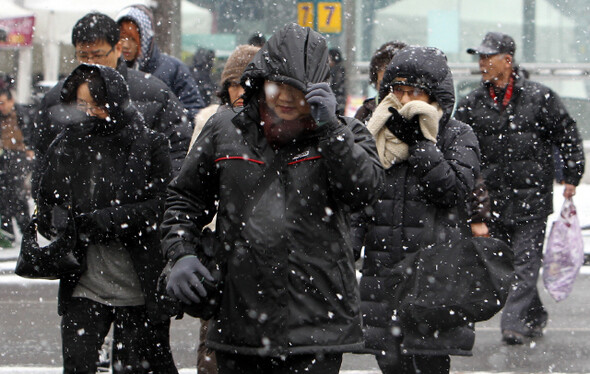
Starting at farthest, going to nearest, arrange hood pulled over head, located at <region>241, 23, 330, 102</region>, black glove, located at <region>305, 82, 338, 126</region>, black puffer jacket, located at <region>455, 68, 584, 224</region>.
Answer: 1. black puffer jacket, located at <region>455, 68, 584, 224</region>
2. hood pulled over head, located at <region>241, 23, 330, 102</region>
3. black glove, located at <region>305, 82, 338, 126</region>

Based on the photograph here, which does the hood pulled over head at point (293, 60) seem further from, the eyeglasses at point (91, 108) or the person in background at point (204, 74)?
the person in background at point (204, 74)

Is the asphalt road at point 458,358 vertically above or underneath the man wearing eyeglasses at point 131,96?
underneath

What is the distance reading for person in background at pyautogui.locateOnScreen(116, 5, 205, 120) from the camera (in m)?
6.78

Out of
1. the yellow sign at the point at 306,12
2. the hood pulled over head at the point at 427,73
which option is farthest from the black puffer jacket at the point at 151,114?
the yellow sign at the point at 306,12

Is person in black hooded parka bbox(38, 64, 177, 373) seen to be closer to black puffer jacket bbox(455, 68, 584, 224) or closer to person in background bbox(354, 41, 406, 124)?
person in background bbox(354, 41, 406, 124)

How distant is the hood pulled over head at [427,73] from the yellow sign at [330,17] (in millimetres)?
10086

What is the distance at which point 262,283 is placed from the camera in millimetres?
3721

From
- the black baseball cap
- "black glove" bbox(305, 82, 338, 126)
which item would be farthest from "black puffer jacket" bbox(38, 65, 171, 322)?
the black baseball cap

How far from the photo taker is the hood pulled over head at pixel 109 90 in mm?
4941

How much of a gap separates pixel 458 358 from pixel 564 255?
1515mm

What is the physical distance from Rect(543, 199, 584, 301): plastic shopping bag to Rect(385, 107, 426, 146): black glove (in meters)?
3.44

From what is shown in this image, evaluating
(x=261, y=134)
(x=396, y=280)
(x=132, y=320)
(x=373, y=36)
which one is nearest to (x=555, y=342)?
(x=396, y=280)

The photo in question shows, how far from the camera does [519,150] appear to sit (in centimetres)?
769

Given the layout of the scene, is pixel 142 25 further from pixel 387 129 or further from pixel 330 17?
pixel 330 17
